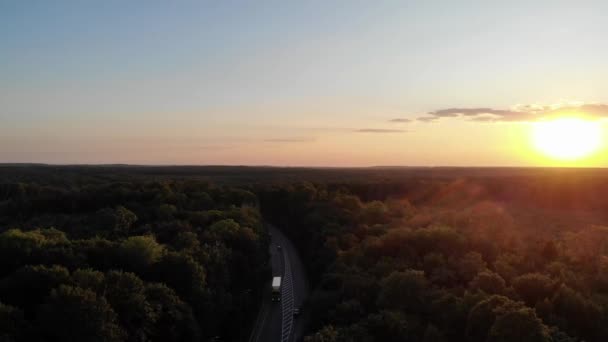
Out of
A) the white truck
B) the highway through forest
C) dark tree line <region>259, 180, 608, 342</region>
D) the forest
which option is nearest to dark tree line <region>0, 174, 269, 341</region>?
the forest

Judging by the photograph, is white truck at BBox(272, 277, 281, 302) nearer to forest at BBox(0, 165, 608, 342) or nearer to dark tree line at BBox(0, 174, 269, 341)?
forest at BBox(0, 165, 608, 342)

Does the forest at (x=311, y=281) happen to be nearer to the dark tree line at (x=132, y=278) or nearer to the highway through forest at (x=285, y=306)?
the dark tree line at (x=132, y=278)

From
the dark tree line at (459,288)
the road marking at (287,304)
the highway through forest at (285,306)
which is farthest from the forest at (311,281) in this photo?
the road marking at (287,304)

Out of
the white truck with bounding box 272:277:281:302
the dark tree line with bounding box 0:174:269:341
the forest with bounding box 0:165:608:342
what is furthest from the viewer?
the white truck with bounding box 272:277:281:302

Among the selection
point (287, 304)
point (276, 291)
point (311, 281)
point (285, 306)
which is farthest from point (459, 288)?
point (311, 281)

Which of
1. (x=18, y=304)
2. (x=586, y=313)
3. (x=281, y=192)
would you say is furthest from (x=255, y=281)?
(x=281, y=192)

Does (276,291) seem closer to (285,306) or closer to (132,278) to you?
(285,306)

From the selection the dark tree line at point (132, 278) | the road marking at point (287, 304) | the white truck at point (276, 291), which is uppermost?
the dark tree line at point (132, 278)

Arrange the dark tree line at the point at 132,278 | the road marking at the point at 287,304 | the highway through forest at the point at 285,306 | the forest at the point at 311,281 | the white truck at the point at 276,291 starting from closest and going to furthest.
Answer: the dark tree line at the point at 132,278 < the forest at the point at 311,281 < the highway through forest at the point at 285,306 < the road marking at the point at 287,304 < the white truck at the point at 276,291

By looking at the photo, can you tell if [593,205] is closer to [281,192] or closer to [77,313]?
[281,192]

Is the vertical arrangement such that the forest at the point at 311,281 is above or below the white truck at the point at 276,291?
above
